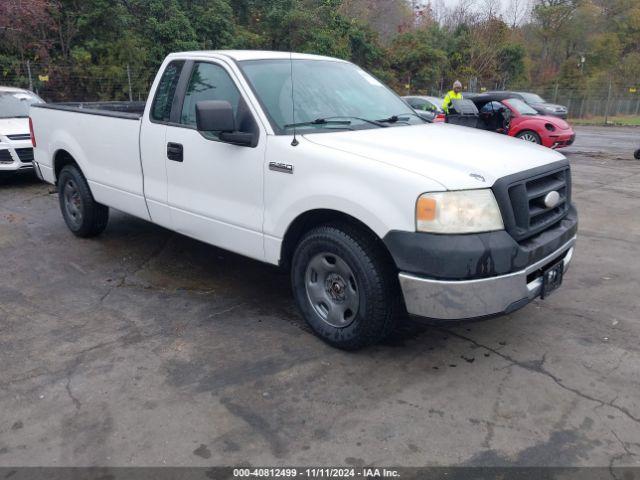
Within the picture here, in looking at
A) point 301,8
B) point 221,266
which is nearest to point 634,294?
point 221,266

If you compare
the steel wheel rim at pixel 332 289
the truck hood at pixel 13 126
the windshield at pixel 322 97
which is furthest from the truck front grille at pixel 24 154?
the steel wheel rim at pixel 332 289

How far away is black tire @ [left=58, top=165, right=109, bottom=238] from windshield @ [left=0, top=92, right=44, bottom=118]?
4.62 metres

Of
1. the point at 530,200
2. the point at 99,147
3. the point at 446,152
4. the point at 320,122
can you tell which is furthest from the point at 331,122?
the point at 99,147

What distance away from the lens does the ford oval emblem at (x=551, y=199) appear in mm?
3602

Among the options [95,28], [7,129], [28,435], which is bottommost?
[28,435]

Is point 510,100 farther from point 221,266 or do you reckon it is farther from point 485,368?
point 485,368

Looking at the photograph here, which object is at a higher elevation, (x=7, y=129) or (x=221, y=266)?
Answer: (x=7, y=129)

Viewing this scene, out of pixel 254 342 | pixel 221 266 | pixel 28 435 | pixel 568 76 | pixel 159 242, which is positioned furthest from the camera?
pixel 568 76

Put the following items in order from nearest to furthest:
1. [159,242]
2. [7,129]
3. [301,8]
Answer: [159,242] → [7,129] → [301,8]

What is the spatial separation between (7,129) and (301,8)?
65.5 feet

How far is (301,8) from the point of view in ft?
86.9

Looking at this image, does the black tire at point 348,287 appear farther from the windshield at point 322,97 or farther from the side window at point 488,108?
the side window at point 488,108

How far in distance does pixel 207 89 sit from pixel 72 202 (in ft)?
8.92

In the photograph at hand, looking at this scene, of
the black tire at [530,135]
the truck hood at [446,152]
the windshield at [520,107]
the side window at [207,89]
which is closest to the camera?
the truck hood at [446,152]
